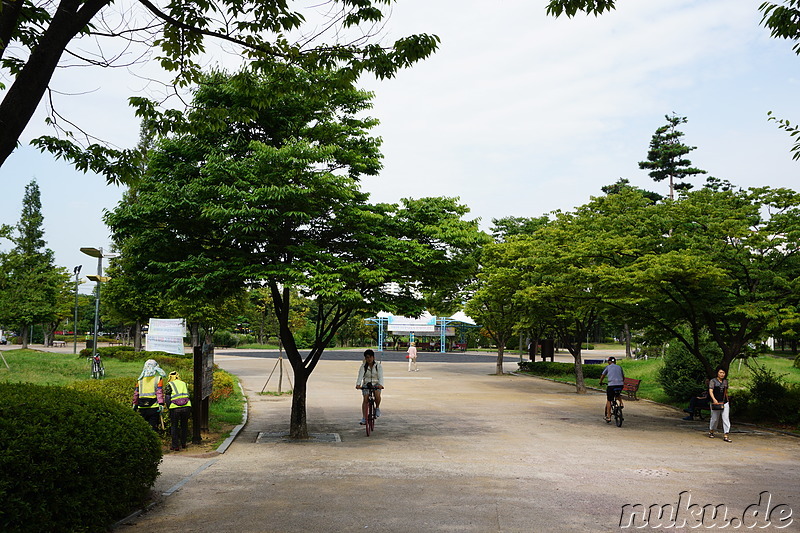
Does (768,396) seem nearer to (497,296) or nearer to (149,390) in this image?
(497,296)

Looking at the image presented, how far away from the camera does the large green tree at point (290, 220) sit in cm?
1186

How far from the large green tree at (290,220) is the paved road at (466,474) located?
2838mm

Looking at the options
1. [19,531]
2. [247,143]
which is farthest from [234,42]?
[247,143]

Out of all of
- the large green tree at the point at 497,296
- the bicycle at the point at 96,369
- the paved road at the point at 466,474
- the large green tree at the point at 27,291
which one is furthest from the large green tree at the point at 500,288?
the large green tree at the point at 27,291

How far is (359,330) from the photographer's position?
7912 cm

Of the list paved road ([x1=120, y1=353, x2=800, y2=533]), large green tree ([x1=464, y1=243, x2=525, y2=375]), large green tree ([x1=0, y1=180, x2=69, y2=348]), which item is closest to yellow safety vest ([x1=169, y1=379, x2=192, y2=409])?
paved road ([x1=120, y1=353, x2=800, y2=533])

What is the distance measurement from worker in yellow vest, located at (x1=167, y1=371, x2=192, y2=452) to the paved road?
63 cm

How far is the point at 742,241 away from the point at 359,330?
6479cm

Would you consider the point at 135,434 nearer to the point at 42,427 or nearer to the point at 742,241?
the point at 42,427

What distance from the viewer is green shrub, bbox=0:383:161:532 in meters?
5.21

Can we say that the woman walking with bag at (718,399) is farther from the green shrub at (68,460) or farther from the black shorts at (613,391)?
the green shrub at (68,460)

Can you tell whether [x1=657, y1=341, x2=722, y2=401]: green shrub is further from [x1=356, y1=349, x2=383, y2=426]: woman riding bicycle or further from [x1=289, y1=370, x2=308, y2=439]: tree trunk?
[x1=289, y1=370, x2=308, y2=439]: tree trunk

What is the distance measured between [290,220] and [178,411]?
419cm

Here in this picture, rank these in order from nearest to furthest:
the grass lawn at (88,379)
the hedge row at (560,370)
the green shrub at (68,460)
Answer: the green shrub at (68,460), the grass lawn at (88,379), the hedge row at (560,370)
